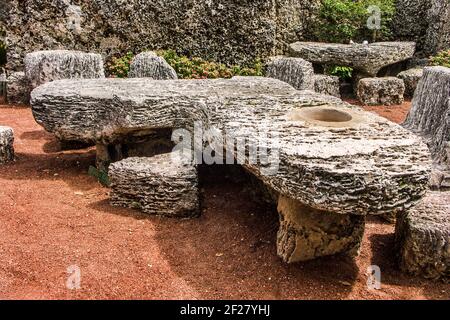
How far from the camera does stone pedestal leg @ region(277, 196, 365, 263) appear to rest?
328 cm

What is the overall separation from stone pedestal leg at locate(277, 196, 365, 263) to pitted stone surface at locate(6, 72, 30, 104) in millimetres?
6097

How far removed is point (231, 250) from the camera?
370cm

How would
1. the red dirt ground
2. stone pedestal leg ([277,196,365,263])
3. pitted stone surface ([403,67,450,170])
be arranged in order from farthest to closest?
pitted stone surface ([403,67,450,170])
stone pedestal leg ([277,196,365,263])
the red dirt ground

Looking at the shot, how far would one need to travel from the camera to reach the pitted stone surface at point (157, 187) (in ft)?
13.4

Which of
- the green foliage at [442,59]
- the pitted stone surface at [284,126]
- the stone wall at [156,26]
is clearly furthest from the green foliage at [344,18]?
the pitted stone surface at [284,126]

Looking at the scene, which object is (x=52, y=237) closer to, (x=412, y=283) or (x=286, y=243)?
(x=286, y=243)

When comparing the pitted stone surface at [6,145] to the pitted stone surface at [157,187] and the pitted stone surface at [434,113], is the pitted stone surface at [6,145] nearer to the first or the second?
the pitted stone surface at [157,187]

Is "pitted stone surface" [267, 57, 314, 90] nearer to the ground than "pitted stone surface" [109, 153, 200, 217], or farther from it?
farther from it

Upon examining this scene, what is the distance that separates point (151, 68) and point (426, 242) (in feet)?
15.1

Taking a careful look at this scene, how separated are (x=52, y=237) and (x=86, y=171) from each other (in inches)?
59.2

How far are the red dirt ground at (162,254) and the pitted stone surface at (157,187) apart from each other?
103mm

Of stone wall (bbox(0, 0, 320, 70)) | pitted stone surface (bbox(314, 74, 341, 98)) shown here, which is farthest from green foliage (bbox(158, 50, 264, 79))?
pitted stone surface (bbox(314, 74, 341, 98))

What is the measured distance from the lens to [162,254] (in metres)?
3.62

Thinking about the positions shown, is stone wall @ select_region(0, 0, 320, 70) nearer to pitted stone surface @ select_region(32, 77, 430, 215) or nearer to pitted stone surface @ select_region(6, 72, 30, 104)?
pitted stone surface @ select_region(6, 72, 30, 104)
